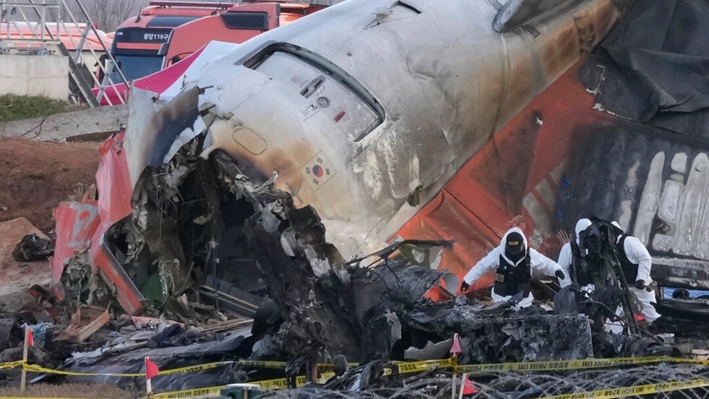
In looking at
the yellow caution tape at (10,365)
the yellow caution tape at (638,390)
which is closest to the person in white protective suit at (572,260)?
the yellow caution tape at (638,390)

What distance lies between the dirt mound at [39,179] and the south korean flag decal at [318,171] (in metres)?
5.57

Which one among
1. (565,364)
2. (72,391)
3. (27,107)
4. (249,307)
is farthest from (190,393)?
(27,107)

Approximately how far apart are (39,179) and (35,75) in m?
4.77

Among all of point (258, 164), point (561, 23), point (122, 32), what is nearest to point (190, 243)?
point (258, 164)

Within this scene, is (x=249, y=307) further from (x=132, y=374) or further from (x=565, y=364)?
(x=565, y=364)

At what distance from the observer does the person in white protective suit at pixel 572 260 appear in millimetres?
9625

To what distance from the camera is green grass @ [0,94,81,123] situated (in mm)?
17953

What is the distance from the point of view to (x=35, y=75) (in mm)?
19141

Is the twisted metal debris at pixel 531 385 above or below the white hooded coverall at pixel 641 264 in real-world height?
Answer: below

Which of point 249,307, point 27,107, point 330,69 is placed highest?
point 27,107

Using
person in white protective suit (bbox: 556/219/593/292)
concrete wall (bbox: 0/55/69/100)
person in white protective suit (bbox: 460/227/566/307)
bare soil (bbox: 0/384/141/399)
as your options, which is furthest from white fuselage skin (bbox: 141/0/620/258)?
concrete wall (bbox: 0/55/69/100)

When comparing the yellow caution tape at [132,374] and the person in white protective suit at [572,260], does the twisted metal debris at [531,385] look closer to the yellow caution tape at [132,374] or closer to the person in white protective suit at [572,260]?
the yellow caution tape at [132,374]

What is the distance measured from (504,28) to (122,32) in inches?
521

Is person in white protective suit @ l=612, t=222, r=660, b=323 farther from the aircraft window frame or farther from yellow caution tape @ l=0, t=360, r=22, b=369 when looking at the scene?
yellow caution tape @ l=0, t=360, r=22, b=369
